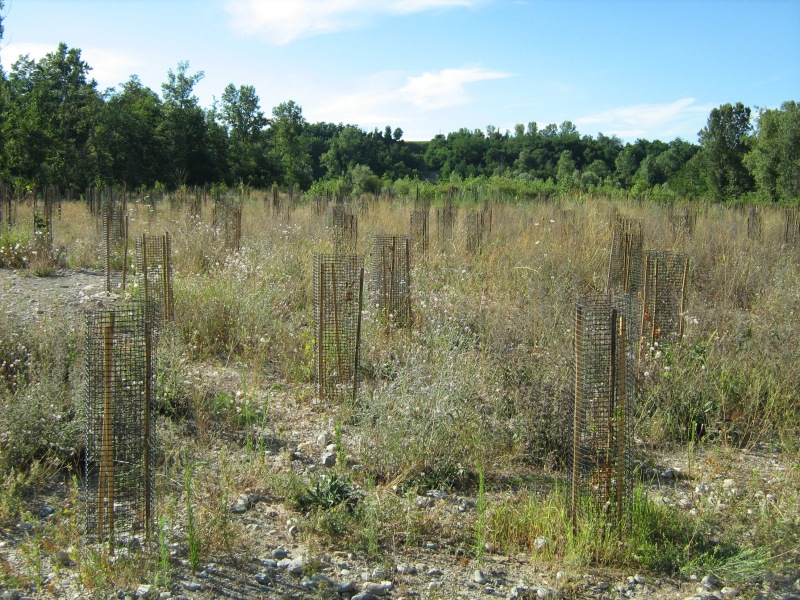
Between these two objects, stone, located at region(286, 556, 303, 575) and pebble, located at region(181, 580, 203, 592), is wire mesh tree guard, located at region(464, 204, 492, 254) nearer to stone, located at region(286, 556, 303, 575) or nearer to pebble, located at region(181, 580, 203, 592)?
stone, located at region(286, 556, 303, 575)

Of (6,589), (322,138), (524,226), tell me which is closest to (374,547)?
(6,589)

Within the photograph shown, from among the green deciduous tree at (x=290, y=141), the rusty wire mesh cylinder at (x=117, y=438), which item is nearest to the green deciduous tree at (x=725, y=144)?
the green deciduous tree at (x=290, y=141)

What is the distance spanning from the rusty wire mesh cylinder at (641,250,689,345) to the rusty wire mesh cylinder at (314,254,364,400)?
210 centimetres

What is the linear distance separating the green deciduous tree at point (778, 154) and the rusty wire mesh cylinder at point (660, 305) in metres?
24.7

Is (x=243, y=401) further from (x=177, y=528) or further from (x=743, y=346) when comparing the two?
(x=743, y=346)

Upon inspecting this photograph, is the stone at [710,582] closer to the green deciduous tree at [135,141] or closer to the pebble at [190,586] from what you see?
the pebble at [190,586]

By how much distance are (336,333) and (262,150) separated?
112 ft

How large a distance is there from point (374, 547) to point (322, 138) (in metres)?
55.1

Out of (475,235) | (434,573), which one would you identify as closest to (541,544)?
(434,573)

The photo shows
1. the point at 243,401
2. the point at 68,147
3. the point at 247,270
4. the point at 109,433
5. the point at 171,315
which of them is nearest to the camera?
the point at 109,433

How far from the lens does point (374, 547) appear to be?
2.82 meters

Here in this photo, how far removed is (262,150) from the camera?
37.1m

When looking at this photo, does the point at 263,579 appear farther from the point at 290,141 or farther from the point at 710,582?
the point at 290,141

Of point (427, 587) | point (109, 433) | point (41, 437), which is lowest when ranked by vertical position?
point (427, 587)
